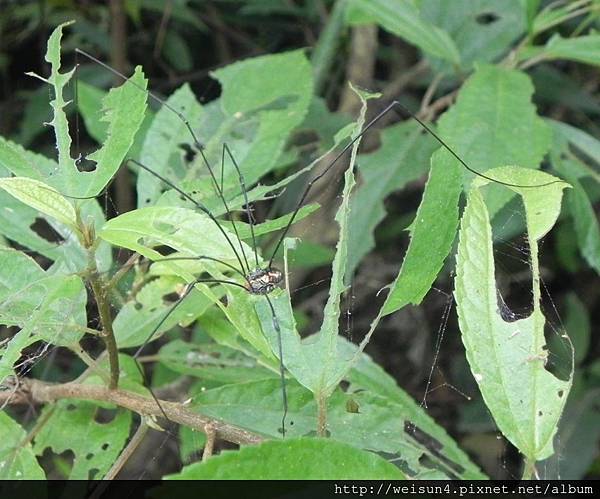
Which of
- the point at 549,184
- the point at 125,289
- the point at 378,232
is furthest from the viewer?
the point at 378,232

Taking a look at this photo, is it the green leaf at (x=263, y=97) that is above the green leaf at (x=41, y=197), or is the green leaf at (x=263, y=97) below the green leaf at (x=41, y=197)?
below

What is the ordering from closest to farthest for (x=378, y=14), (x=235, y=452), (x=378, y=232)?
(x=235, y=452), (x=378, y=14), (x=378, y=232)

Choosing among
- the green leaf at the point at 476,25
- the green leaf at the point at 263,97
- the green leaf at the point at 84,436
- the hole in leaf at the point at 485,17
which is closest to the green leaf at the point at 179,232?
the green leaf at the point at 84,436

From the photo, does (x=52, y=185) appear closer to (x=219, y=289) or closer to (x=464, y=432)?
(x=219, y=289)

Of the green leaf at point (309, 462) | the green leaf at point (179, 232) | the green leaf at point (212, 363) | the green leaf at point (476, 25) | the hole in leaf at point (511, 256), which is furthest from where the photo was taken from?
the green leaf at point (476, 25)

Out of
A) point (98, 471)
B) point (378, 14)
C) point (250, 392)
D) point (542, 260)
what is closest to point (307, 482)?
point (250, 392)

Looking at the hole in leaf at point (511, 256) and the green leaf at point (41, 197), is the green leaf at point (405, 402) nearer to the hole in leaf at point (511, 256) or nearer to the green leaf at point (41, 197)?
the hole in leaf at point (511, 256)

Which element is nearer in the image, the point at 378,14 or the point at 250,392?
the point at 250,392
